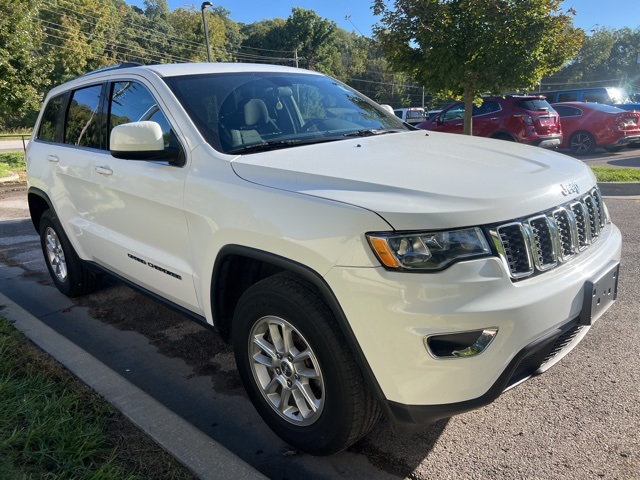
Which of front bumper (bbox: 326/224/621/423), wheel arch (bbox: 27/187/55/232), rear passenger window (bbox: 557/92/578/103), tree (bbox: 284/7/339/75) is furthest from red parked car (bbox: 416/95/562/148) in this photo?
tree (bbox: 284/7/339/75)

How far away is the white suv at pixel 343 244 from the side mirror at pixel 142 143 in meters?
0.01

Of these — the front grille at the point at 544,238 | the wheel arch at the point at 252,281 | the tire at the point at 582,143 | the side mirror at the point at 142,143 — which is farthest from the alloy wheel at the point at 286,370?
the tire at the point at 582,143

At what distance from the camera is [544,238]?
2.21m

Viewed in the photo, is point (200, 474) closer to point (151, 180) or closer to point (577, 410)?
point (151, 180)

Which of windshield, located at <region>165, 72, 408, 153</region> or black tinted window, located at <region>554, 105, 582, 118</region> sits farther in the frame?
black tinted window, located at <region>554, 105, 582, 118</region>

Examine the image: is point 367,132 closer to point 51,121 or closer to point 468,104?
point 51,121

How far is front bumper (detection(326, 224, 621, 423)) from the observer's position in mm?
1932

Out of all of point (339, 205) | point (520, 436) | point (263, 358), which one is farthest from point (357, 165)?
point (520, 436)

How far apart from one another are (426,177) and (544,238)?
21.8 inches

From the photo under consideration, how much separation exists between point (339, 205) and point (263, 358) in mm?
958

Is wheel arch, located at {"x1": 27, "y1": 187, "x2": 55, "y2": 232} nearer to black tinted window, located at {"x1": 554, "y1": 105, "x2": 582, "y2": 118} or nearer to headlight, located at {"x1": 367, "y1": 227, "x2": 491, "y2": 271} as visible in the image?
headlight, located at {"x1": 367, "y1": 227, "x2": 491, "y2": 271}

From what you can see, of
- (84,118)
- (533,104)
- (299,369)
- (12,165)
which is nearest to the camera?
(299,369)

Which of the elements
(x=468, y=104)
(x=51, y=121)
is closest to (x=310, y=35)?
(x=468, y=104)

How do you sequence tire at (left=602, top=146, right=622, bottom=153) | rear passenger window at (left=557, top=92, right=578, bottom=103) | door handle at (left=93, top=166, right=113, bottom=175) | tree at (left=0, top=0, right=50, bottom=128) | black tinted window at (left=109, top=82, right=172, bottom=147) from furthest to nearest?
rear passenger window at (left=557, top=92, right=578, bottom=103)
tire at (left=602, top=146, right=622, bottom=153)
tree at (left=0, top=0, right=50, bottom=128)
door handle at (left=93, top=166, right=113, bottom=175)
black tinted window at (left=109, top=82, right=172, bottom=147)
